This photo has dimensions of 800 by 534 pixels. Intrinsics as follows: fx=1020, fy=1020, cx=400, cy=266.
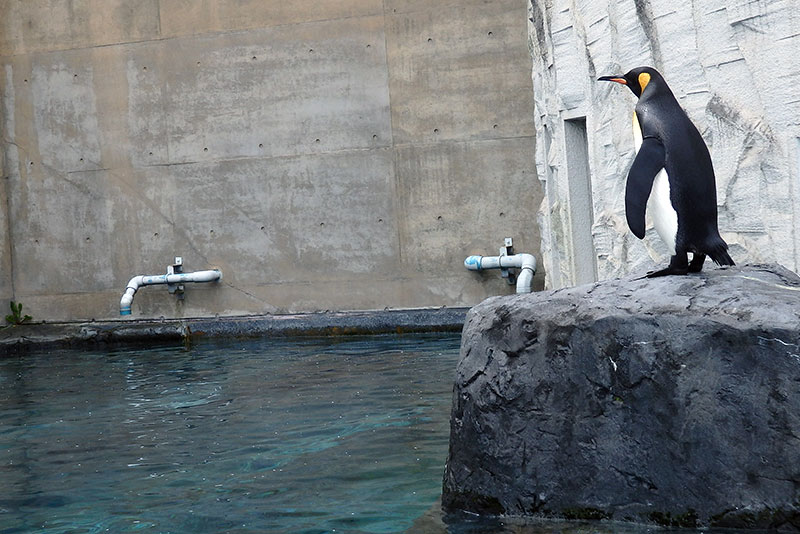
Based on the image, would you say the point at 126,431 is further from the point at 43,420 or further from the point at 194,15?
the point at 194,15

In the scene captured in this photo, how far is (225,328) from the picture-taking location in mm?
9477

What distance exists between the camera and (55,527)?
3.80 metres

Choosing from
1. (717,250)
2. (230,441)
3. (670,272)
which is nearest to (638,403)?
(670,272)

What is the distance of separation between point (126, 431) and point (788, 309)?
3800 mm

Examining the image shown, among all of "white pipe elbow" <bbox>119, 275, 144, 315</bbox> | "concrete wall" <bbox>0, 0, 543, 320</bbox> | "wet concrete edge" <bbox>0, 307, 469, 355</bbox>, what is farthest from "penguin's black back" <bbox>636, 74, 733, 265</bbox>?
"white pipe elbow" <bbox>119, 275, 144, 315</bbox>

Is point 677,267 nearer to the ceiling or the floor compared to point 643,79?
nearer to the floor

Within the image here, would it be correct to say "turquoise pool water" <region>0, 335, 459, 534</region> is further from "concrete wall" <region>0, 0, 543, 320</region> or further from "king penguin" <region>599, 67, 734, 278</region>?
"concrete wall" <region>0, 0, 543, 320</region>

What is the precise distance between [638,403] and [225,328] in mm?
6858

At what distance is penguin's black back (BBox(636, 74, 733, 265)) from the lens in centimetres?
322

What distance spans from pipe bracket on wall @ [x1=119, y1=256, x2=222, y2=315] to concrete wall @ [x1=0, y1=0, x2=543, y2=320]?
0.20m

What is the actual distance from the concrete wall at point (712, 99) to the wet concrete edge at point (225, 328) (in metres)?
2.78

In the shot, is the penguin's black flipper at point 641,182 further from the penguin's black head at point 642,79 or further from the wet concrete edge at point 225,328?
the wet concrete edge at point 225,328

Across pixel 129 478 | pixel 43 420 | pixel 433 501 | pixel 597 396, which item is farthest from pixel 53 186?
pixel 597 396

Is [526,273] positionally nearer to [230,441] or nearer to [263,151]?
[263,151]
